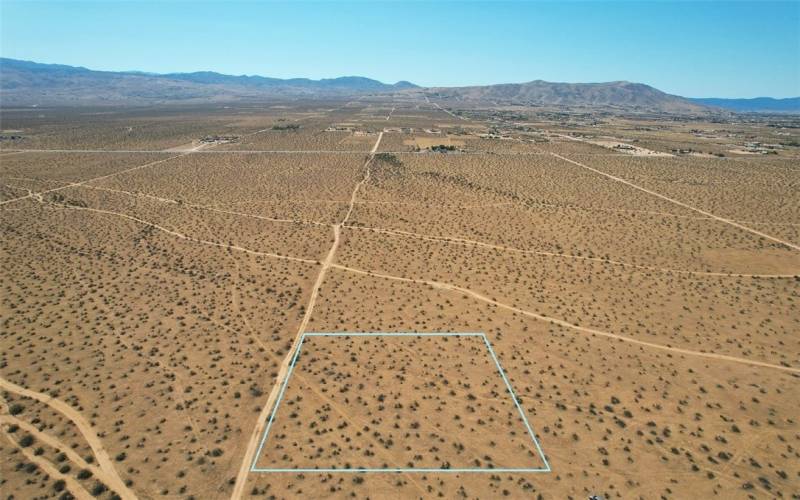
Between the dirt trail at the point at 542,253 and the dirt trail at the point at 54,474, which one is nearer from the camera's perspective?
the dirt trail at the point at 54,474

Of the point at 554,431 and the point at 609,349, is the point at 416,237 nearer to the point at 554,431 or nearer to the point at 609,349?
the point at 609,349

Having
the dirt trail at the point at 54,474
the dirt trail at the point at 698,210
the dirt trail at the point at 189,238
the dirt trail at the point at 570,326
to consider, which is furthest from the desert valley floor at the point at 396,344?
the dirt trail at the point at 698,210

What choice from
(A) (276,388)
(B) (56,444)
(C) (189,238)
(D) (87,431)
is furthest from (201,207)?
(B) (56,444)

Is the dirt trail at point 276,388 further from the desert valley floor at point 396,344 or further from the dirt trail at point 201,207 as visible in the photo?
the dirt trail at point 201,207

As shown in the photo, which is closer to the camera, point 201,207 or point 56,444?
point 56,444

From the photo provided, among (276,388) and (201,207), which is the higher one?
Result: (201,207)

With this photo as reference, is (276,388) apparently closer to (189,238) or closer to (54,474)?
(54,474)
